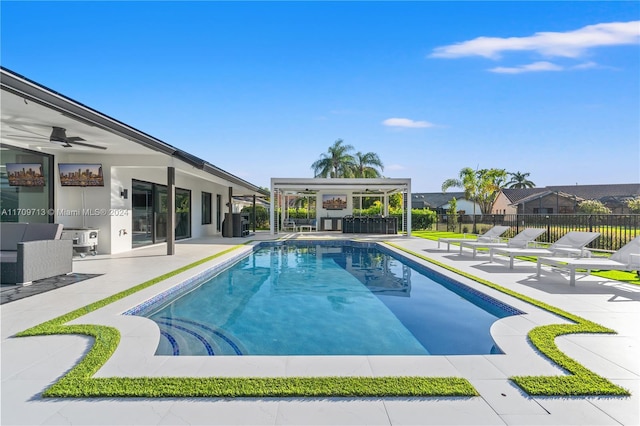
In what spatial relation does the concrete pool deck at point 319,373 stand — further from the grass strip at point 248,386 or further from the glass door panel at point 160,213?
the glass door panel at point 160,213

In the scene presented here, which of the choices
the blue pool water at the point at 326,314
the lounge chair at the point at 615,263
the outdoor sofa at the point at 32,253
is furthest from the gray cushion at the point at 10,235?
the lounge chair at the point at 615,263

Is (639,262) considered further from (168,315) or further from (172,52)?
(172,52)

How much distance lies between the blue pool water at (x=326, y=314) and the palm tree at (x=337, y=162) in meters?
20.2

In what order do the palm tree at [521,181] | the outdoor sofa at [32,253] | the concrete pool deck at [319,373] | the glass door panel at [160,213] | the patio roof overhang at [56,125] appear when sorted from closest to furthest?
the concrete pool deck at [319,373] < the patio roof overhang at [56,125] < the outdoor sofa at [32,253] < the glass door panel at [160,213] < the palm tree at [521,181]

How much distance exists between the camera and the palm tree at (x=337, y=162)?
28.6 metres

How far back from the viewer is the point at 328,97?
15359mm

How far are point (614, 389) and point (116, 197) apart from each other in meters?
11.6

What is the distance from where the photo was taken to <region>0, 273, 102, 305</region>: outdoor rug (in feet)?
17.5

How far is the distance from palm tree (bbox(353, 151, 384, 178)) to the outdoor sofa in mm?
24230

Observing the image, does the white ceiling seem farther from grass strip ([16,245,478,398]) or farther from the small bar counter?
the small bar counter

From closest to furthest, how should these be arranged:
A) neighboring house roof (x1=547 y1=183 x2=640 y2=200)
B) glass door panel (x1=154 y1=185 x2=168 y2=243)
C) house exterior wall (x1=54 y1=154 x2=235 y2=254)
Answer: house exterior wall (x1=54 y1=154 x2=235 y2=254), glass door panel (x1=154 y1=185 x2=168 y2=243), neighboring house roof (x1=547 y1=183 x2=640 y2=200)

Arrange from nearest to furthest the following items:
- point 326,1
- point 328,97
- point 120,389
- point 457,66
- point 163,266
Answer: point 120,389, point 163,266, point 326,1, point 457,66, point 328,97

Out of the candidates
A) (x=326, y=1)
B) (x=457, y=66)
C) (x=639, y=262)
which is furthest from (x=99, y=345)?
(x=457, y=66)

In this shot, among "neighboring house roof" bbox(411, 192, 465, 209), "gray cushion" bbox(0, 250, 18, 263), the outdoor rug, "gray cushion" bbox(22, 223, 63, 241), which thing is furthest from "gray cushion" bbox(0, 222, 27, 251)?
"neighboring house roof" bbox(411, 192, 465, 209)
